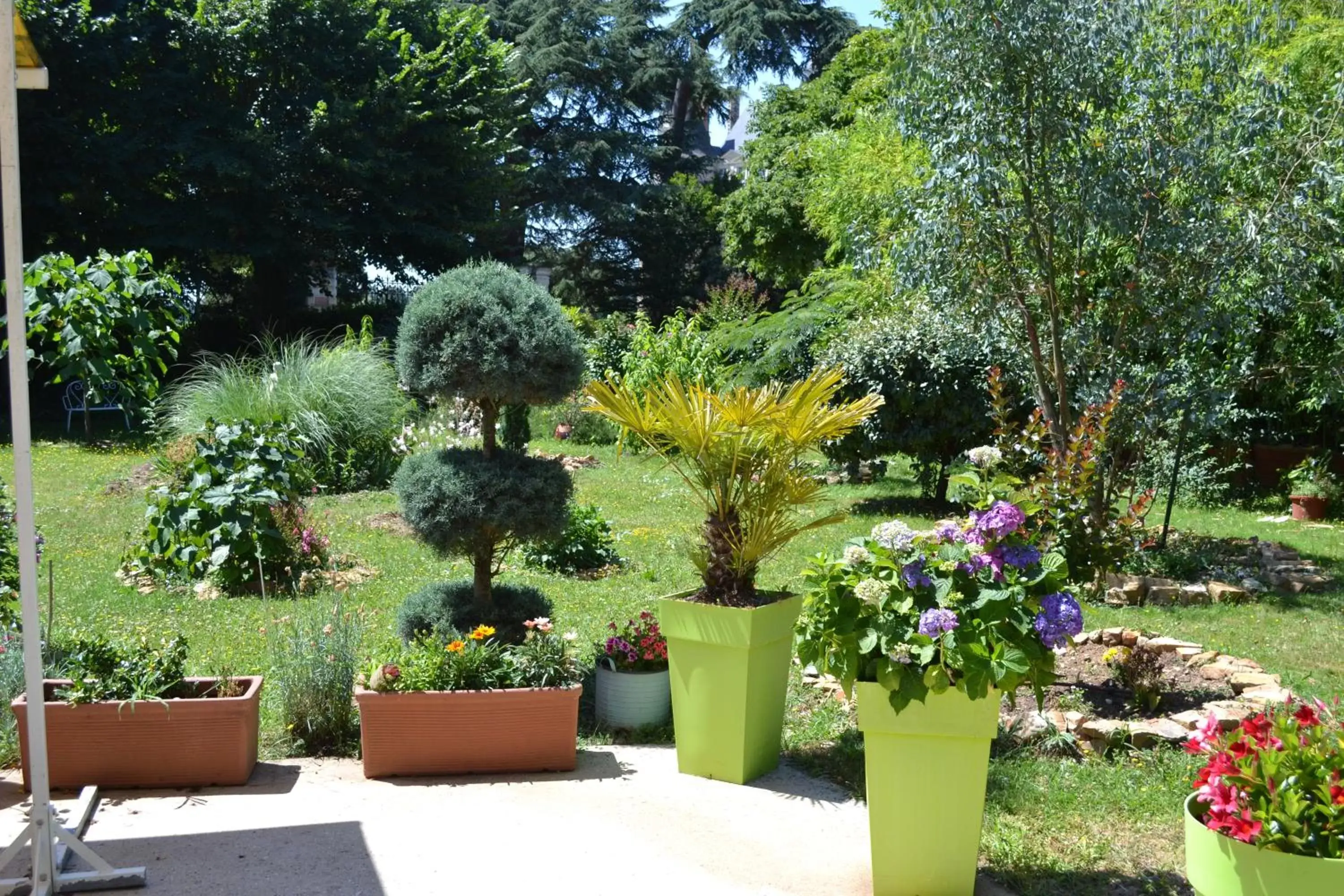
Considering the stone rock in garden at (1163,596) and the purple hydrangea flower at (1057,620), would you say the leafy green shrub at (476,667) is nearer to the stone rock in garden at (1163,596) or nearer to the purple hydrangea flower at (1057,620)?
the purple hydrangea flower at (1057,620)

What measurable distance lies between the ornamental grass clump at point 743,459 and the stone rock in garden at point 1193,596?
4.21 metres

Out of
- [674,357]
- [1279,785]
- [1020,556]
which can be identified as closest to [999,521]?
[1020,556]

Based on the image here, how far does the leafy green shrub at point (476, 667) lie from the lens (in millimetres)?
4320

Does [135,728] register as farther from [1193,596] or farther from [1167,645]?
[1193,596]

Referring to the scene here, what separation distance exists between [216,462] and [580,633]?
294 cm

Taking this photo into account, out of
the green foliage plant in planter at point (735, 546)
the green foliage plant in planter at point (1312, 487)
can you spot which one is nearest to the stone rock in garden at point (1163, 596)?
the green foliage plant in planter at point (735, 546)

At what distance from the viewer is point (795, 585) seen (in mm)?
7695

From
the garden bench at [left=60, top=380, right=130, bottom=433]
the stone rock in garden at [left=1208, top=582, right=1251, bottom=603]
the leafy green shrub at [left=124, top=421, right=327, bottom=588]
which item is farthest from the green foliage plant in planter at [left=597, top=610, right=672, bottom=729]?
the garden bench at [left=60, top=380, right=130, bottom=433]

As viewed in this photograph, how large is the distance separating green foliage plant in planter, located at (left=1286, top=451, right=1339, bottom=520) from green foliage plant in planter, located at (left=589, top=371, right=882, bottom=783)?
9.26 meters

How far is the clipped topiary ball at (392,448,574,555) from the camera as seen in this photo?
15.8ft

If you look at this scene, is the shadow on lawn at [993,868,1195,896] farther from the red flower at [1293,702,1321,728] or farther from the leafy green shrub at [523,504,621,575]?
the leafy green shrub at [523,504,621,575]

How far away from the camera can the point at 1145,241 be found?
777cm

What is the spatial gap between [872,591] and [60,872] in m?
2.51

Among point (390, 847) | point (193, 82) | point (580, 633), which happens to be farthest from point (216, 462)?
point (193, 82)
